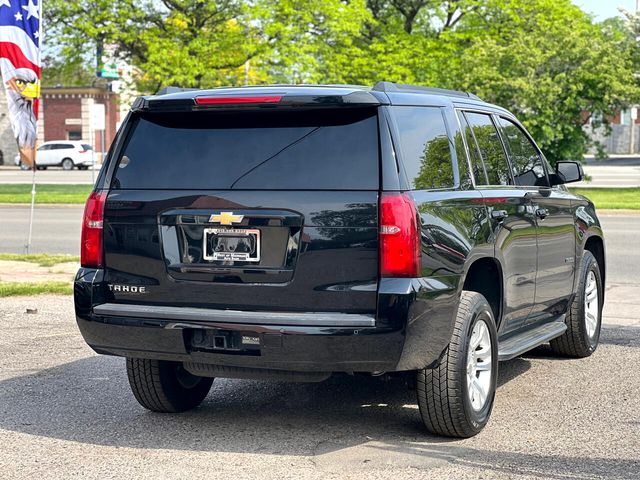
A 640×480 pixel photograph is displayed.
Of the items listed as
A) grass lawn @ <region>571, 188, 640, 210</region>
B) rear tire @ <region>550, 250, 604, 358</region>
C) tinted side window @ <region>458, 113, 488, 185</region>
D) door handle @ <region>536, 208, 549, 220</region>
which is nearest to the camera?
tinted side window @ <region>458, 113, 488, 185</region>

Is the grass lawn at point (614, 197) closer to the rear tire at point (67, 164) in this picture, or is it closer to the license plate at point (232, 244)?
the license plate at point (232, 244)

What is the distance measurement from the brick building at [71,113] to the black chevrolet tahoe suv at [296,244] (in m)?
66.1

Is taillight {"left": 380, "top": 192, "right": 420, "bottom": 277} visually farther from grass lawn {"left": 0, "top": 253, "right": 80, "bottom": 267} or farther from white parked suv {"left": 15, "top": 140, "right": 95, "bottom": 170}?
white parked suv {"left": 15, "top": 140, "right": 95, "bottom": 170}

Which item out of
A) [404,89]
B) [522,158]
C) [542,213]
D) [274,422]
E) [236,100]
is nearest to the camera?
[236,100]

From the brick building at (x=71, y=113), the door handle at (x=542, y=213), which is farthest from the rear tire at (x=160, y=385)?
the brick building at (x=71, y=113)

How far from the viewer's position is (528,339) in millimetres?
6938

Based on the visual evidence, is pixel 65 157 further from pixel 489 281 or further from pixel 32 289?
pixel 489 281

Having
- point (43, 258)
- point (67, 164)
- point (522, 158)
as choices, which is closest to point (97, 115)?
point (43, 258)

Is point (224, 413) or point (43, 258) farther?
point (43, 258)

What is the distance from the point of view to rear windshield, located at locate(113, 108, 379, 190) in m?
5.51

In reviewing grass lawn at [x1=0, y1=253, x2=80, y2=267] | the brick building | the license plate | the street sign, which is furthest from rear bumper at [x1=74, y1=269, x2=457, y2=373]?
the brick building

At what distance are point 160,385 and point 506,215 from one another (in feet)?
7.38

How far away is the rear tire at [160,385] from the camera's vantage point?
20.6 feet

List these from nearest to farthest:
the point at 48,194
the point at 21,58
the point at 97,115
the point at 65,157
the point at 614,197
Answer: the point at 21,58, the point at 614,197, the point at 48,194, the point at 97,115, the point at 65,157
